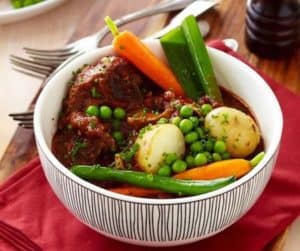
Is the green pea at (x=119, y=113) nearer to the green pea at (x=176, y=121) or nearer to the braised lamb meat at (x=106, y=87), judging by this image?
the braised lamb meat at (x=106, y=87)

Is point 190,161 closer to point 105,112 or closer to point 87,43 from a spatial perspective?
point 105,112

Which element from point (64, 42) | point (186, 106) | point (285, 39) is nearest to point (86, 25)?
point (64, 42)

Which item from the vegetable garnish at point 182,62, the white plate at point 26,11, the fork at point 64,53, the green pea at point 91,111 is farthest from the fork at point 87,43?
the green pea at point 91,111

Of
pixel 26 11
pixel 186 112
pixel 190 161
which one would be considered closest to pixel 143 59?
pixel 186 112

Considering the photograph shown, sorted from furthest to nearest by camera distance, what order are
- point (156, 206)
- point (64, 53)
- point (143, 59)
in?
point (64, 53) → point (143, 59) → point (156, 206)

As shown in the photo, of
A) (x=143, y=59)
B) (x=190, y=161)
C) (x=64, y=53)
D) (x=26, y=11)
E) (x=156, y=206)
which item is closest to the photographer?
(x=156, y=206)
